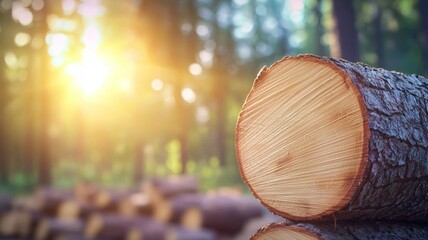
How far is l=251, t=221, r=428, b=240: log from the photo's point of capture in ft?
5.70

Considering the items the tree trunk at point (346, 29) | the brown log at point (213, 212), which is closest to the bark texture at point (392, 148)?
the brown log at point (213, 212)

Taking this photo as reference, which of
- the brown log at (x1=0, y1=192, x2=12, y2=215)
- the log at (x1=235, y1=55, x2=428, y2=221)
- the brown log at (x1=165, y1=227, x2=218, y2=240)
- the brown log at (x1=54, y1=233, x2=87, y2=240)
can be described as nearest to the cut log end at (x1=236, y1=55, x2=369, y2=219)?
the log at (x1=235, y1=55, x2=428, y2=221)

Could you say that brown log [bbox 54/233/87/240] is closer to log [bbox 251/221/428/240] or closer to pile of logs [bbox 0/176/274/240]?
pile of logs [bbox 0/176/274/240]

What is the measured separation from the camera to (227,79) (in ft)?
76.7

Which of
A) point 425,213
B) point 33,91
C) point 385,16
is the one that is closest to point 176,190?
point 425,213

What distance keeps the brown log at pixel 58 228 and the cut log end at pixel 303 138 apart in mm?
5857

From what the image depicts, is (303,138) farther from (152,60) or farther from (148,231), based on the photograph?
(152,60)

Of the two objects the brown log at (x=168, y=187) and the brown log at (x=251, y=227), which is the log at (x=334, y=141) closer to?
the brown log at (x=251, y=227)

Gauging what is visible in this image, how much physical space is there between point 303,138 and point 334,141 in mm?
139

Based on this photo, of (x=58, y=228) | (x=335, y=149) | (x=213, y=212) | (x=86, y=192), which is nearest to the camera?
(x=335, y=149)

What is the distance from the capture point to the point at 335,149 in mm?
1704

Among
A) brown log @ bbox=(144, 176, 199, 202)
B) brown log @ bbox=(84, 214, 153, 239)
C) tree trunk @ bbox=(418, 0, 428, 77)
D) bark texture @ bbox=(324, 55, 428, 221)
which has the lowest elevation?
brown log @ bbox=(84, 214, 153, 239)

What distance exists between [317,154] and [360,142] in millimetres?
181

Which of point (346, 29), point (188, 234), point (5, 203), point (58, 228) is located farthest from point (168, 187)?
point (346, 29)
